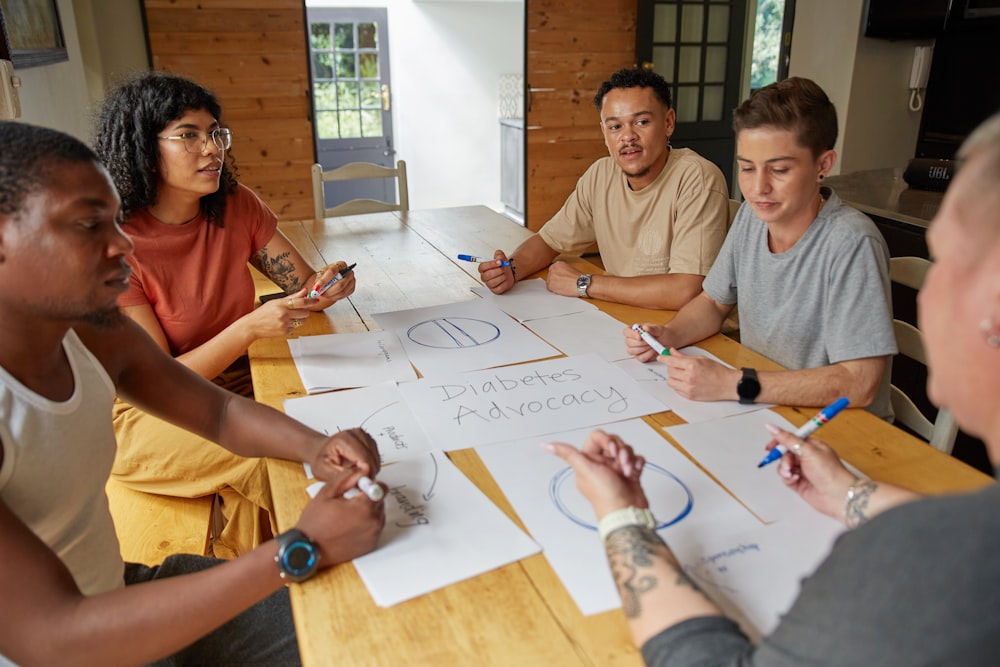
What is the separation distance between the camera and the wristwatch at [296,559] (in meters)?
0.82

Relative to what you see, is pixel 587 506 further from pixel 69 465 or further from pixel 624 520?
pixel 69 465

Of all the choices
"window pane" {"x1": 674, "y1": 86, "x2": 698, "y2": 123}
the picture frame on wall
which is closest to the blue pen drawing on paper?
the picture frame on wall

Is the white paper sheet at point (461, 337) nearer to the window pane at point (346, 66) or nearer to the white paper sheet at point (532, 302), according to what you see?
the white paper sheet at point (532, 302)

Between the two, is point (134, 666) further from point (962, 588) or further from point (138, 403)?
point (962, 588)

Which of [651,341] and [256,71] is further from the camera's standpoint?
[256,71]

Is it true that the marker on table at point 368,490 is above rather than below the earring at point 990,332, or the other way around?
below

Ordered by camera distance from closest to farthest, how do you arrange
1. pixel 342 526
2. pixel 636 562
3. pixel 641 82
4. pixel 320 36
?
pixel 636 562
pixel 342 526
pixel 641 82
pixel 320 36

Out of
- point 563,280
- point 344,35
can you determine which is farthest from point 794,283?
point 344,35

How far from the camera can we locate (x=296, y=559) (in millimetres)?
817

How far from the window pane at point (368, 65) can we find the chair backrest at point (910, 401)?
18.4 ft

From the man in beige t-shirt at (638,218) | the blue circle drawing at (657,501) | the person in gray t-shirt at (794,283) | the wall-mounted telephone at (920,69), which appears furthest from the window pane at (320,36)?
the blue circle drawing at (657,501)

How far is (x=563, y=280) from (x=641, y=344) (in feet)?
1.64

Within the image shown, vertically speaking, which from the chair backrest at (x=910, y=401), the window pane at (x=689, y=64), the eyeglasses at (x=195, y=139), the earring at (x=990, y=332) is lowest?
the chair backrest at (x=910, y=401)

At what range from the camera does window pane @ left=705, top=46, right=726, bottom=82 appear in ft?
16.8
